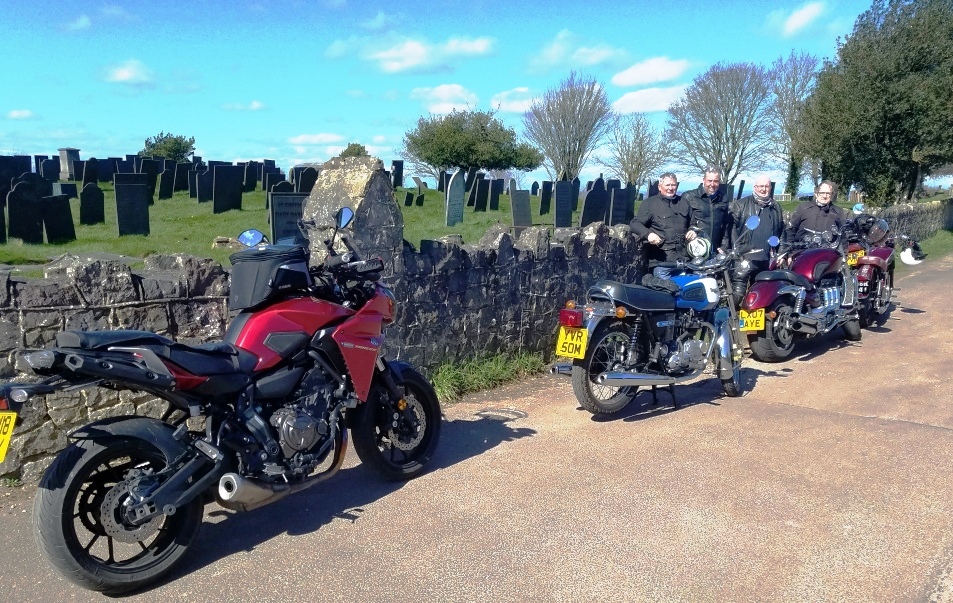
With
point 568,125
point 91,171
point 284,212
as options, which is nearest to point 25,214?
point 284,212

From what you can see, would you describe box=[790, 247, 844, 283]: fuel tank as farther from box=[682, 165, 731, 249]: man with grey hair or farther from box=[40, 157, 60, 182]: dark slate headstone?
box=[40, 157, 60, 182]: dark slate headstone

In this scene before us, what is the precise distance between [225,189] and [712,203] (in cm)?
1112

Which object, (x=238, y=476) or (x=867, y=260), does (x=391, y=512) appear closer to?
(x=238, y=476)

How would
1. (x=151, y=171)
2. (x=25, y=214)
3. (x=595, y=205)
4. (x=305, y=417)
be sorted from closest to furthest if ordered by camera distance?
(x=305, y=417) < (x=25, y=214) < (x=595, y=205) < (x=151, y=171)

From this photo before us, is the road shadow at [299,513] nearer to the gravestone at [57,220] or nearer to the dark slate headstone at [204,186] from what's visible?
the gravestone at [57,220]

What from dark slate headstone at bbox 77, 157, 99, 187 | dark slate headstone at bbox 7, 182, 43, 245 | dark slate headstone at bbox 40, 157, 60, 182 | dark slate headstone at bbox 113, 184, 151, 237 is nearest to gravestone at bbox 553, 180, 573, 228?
dark slate headstone at bbox 113, 184, 151, 237

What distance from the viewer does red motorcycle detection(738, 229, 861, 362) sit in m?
7.61

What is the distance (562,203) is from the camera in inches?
603

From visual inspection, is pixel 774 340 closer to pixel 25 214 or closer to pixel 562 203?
pixel 562 203

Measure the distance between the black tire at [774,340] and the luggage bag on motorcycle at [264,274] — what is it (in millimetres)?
5329

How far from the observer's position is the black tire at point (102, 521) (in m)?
3.02

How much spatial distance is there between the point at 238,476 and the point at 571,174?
4976cm

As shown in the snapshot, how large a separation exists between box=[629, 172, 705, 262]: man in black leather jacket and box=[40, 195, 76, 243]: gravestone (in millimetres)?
8406

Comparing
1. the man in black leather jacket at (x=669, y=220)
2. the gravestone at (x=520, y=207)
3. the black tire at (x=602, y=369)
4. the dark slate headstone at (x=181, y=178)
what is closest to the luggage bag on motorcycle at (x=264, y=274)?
the black tire at (x=602, y=369)
